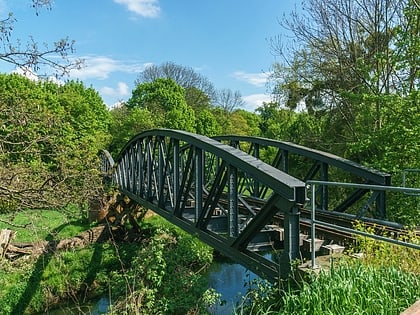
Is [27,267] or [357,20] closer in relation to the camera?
[27,267]

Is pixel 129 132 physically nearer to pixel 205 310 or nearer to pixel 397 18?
pixel 397 18

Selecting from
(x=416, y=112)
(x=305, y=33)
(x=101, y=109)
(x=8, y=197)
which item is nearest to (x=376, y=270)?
(x=8, y=197)

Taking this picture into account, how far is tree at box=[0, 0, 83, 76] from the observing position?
15.4 ft

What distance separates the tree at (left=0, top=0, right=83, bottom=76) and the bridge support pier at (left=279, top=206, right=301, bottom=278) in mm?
3299

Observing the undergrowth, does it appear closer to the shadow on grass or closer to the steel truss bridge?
the steel truss bridge

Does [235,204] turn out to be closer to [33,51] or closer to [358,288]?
[358,288]

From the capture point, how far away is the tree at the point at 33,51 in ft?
15.4

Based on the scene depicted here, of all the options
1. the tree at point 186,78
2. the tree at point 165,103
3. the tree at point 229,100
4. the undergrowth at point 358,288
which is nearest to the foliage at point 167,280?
the undergrowth at point 358,288

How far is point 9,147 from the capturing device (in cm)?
638

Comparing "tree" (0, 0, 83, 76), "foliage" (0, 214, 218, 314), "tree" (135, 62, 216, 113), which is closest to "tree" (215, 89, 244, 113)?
"tree" (135, 62, 216, 113)

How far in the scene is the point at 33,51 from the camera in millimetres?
4844

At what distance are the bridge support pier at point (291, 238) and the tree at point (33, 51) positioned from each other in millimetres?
3299

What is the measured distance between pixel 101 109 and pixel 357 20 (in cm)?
2286

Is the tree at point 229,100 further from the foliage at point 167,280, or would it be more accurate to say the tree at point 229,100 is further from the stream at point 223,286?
the foliage at point 167,280
